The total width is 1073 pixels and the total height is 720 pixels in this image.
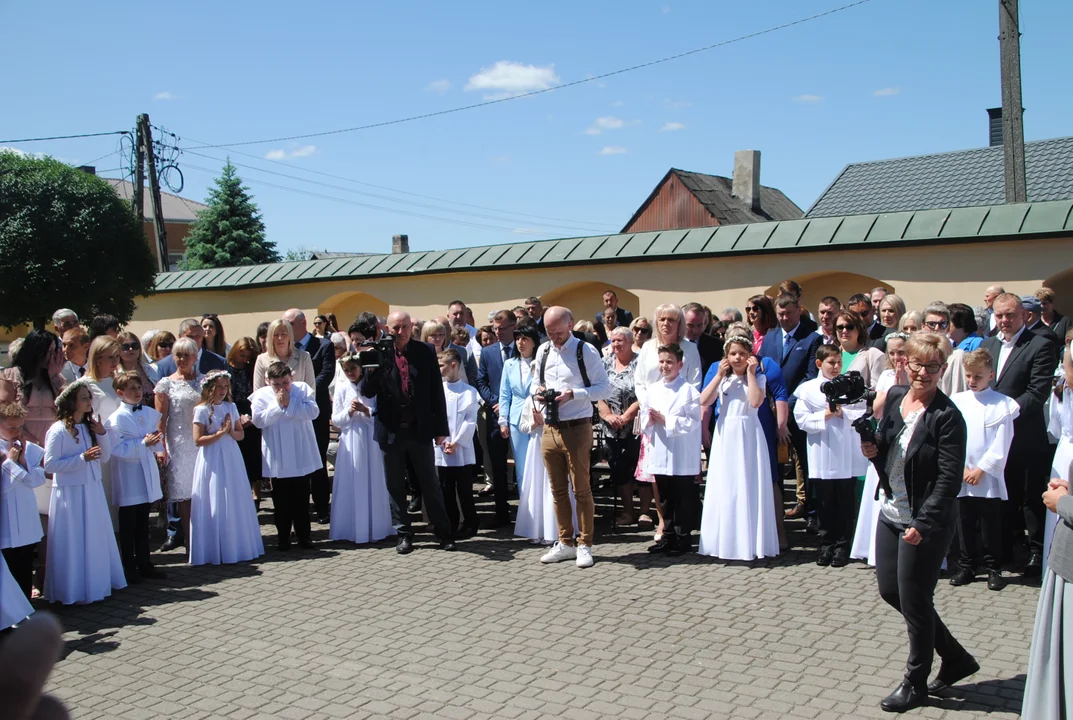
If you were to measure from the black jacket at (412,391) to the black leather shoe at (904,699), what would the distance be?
15.0 ft

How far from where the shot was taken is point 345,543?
28.8ft

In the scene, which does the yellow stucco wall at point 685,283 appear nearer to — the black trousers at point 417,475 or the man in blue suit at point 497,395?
the man in blue suit at point 497,395

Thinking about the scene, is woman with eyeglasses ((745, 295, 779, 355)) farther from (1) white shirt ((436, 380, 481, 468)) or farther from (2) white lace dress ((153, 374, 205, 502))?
(2) white lace dress ((153, 374, 205, 502))

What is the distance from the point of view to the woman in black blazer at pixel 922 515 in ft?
15.1

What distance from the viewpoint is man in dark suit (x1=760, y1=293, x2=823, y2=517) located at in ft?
27.8

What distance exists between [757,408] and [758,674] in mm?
2918

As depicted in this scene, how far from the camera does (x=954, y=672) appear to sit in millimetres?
4828

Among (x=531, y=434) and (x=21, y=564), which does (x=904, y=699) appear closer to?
(x=531, y=434)

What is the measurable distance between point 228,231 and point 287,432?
4176cm

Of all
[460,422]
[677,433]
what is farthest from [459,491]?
[677,433]

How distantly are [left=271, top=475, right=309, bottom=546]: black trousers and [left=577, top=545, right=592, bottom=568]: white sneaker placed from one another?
2537 millimetres

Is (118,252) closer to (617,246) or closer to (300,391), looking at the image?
(617,246)

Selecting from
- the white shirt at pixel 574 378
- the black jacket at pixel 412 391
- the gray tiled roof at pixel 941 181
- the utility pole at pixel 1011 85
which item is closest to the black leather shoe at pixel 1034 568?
the white shirt at pixel 574 378

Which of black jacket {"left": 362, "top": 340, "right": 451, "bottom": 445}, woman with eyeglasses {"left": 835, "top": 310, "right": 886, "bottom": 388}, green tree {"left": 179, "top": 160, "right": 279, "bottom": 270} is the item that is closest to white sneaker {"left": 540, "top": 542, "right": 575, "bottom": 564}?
black jacket {"left": 362, "top": 340, "right": 451, "bottom": 445}
